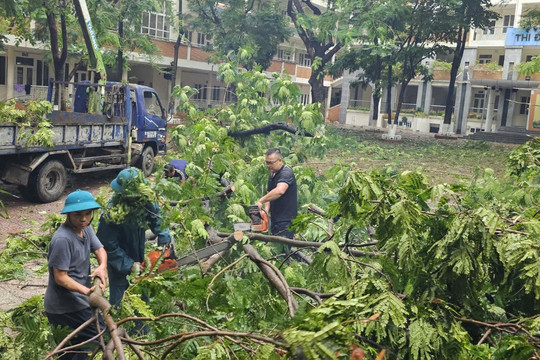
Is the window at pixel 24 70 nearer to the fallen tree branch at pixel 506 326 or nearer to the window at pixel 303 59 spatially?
the window at pixel 303 59

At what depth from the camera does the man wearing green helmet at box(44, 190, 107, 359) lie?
4227 mm

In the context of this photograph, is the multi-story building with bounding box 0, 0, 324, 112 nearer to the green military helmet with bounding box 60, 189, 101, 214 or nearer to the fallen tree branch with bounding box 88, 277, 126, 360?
the green military helmet with bounding box 60, 189, 101, 214

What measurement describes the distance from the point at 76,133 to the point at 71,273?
8863 mm

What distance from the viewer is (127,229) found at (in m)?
5.32

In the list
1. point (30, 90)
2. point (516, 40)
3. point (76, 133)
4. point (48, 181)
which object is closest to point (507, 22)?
point (516, 40)

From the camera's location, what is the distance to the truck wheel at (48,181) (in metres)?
11.8

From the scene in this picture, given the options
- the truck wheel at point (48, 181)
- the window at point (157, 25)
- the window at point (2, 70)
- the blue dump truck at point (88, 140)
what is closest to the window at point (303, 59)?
the window at point (157, 25)

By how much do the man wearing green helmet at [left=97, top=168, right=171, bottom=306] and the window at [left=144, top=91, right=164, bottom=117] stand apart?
1018 centimetres

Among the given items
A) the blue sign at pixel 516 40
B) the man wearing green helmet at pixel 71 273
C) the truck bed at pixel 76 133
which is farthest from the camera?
the blue sign at pixel 516 40

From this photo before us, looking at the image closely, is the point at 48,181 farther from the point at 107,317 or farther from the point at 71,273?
the point at 107,317

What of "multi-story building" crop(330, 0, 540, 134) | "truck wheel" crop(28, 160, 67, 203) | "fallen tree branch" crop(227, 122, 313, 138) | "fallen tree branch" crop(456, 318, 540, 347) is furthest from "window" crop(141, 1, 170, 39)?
"fallen tree branch" crop(456, 318, 540, 347)

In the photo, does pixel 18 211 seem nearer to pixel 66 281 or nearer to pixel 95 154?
pixel 95 154

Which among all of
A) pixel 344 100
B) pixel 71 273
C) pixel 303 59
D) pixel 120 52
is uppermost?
pixel 303 59

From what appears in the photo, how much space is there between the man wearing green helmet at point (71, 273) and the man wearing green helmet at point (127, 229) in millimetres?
527
